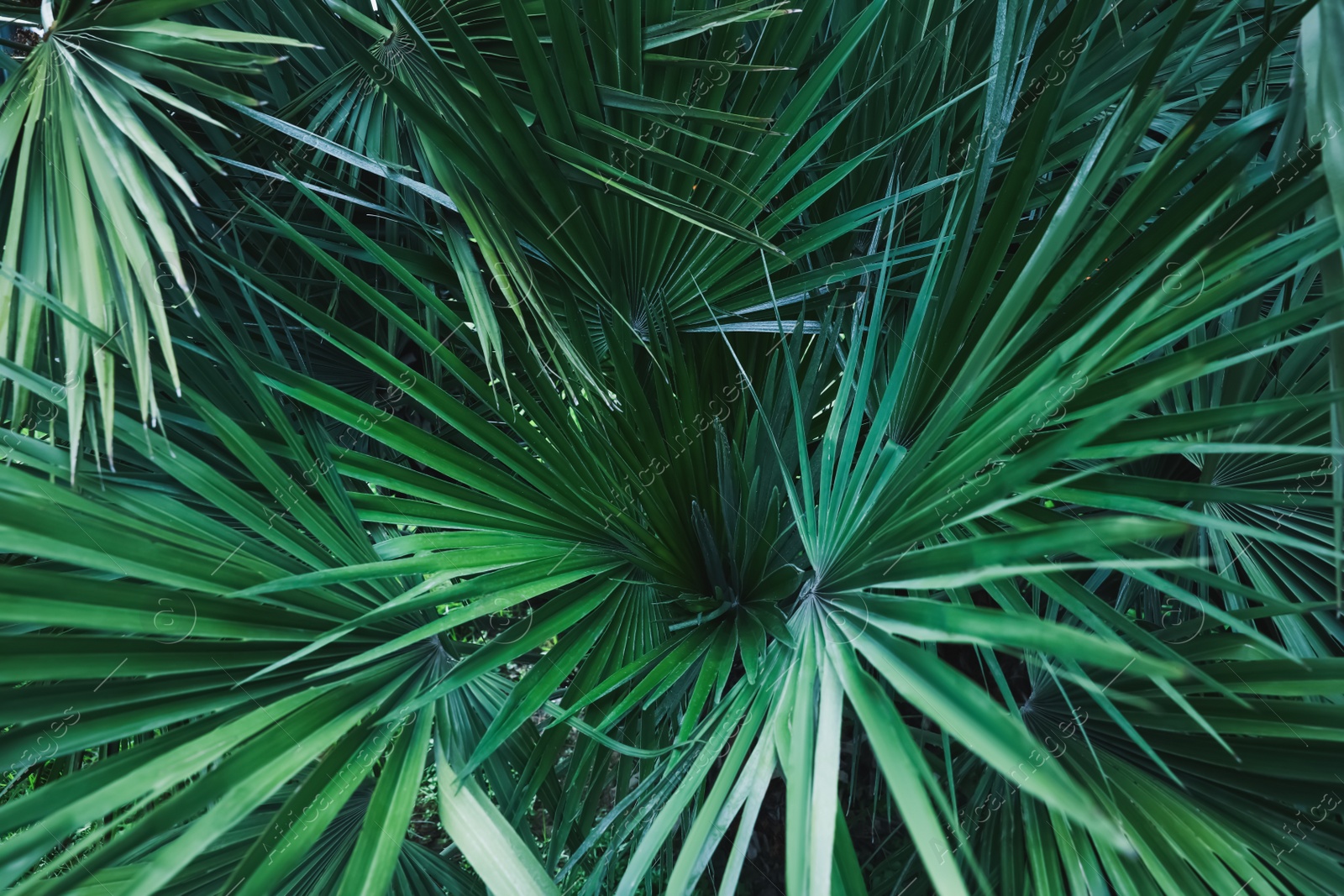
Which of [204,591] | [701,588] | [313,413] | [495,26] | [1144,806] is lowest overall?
[1144,806]

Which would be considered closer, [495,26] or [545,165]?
[545,165]

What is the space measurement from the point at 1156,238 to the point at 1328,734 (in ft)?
1.51

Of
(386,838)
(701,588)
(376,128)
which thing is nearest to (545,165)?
(376,128)

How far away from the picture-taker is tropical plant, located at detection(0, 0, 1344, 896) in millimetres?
544

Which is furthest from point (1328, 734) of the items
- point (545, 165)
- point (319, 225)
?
point (319, 225)

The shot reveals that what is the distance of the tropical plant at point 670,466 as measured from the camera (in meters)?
0.54

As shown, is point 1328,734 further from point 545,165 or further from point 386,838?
point 545,165

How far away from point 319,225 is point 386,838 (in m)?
1.16

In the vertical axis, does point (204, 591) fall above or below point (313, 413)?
below

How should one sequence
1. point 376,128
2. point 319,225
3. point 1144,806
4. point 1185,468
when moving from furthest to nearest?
point 319,225 < point 1185,468 < point 376,128 < point 1144,806

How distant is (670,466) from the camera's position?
35.7 inches

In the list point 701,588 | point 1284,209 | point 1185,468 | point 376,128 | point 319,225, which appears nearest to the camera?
point 1284,209

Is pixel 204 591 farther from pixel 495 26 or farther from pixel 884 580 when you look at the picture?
pixel 495 26

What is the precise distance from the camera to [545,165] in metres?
0.87
